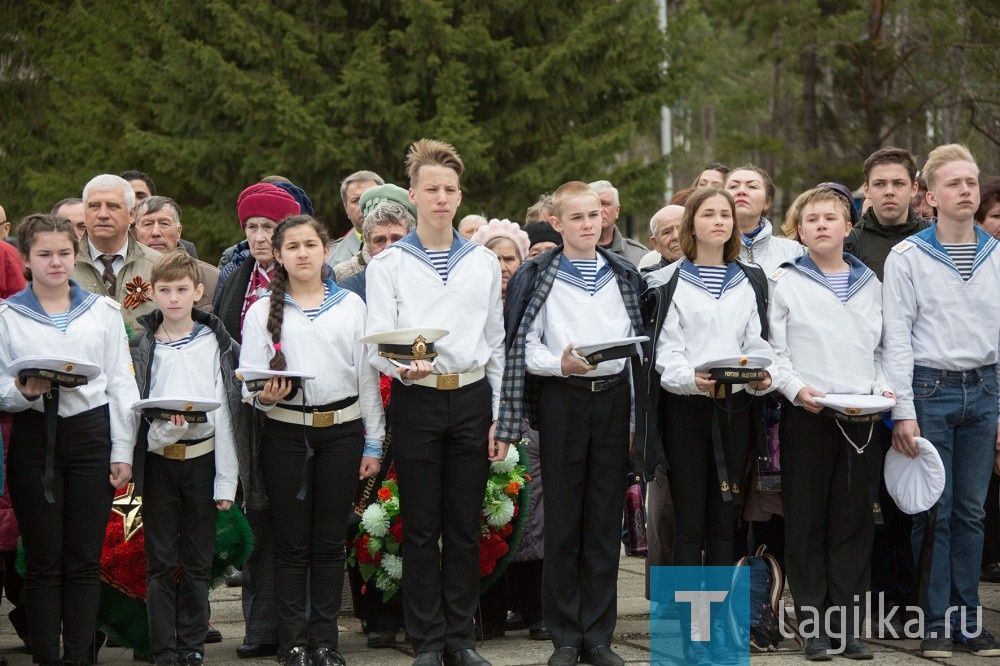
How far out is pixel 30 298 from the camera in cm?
551

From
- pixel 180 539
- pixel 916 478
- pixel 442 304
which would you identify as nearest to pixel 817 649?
pixel 916 478

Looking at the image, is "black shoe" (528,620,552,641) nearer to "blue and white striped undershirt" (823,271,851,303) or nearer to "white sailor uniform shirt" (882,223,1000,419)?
"white sailor uniform shirt" (882,223,1000,419)

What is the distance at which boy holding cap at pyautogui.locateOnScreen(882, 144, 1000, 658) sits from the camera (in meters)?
5.77

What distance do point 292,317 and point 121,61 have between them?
13071 mm

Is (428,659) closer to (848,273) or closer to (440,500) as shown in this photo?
(440,500)

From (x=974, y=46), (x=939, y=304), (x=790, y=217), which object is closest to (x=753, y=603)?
(x=939, y=304)

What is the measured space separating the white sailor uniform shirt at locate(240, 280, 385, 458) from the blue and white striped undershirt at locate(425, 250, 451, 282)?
17.2 inches

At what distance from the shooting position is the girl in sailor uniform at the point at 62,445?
5387mm

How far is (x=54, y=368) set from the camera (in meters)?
5.18

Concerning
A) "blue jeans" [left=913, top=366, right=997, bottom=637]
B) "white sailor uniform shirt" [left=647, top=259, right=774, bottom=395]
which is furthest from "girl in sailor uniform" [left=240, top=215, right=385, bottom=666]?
"blue jeans" [left=913, top=366, right=997, bottom=637]

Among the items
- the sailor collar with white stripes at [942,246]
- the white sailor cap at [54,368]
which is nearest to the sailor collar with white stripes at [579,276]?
the sailor collar with white stripes at [942,246]

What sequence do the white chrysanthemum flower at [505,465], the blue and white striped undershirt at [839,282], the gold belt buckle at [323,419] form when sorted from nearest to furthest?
1. the gold belt buckle at [323,419]
2. the blue and white striped undershirt at [839,282]
3. the white chrysanthemum flower at [505,465]

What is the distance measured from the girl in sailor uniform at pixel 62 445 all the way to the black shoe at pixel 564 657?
1994 mm

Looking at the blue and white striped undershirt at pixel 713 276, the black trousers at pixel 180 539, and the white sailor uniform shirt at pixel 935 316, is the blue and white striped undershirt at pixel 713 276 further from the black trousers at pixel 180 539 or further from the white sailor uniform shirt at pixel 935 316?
the black trousers at pixel 180 539
